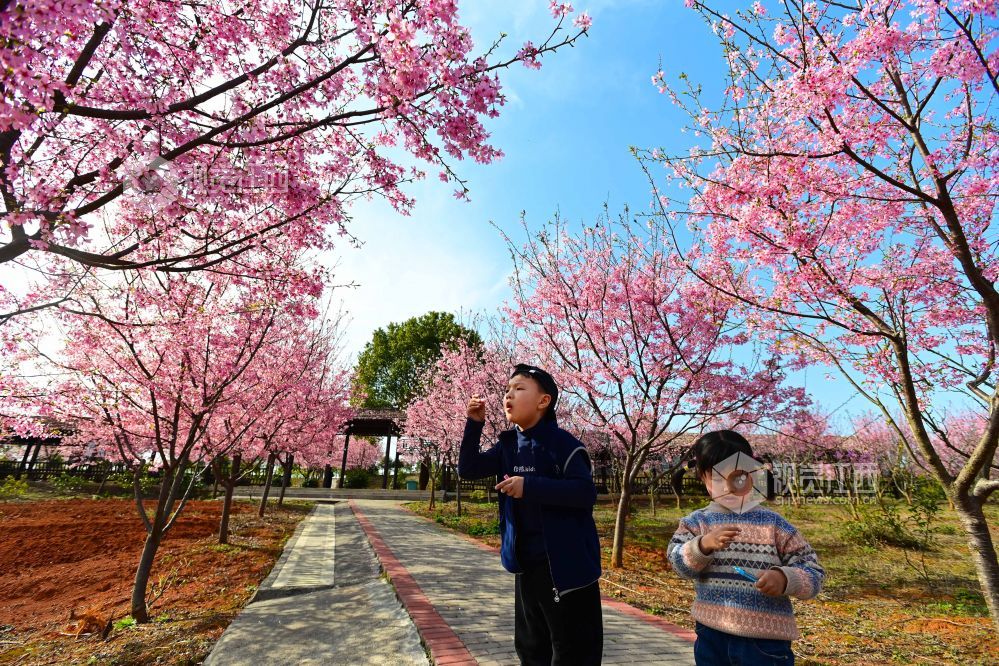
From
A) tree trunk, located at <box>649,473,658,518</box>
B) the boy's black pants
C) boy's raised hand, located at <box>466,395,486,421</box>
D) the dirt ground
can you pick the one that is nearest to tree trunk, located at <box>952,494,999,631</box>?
the boy's black pants

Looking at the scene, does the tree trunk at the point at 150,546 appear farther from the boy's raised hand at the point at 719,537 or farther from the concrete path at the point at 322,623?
the boy's raised hand at the point at 719,537

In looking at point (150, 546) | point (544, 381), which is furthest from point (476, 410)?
point (150, 546)

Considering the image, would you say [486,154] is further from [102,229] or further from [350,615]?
[102,229]

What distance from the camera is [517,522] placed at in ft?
7.53

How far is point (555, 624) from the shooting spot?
207cm

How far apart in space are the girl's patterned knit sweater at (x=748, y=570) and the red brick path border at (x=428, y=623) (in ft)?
6.05

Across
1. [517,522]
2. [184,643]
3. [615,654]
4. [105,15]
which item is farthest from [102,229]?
[615,654]

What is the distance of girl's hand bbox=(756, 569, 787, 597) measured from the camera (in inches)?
68.1

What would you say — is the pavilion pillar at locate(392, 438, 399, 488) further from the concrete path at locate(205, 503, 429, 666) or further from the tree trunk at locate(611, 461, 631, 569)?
the concrete path at locate(205, 503, 429, 666)

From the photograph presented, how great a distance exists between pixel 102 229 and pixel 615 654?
6.53 metres

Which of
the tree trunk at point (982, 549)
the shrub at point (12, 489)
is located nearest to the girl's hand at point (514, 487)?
the tree trunk at point (982, 549)

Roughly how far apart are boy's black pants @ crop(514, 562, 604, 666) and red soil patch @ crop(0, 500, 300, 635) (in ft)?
14.0

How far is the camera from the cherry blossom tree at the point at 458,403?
14789mm

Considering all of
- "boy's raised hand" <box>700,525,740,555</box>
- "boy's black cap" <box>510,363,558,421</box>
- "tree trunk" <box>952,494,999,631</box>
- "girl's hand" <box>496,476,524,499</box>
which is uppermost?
"boy's black cap" <box>510,363,558,421</box>
